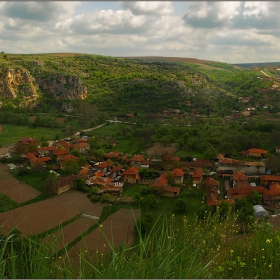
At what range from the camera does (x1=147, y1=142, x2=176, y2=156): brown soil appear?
20.5 meters

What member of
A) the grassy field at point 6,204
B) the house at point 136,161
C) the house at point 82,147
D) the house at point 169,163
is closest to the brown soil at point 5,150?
the house at point 82,147

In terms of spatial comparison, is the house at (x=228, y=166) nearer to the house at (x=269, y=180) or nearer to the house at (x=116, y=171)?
the house at (x=269, y=180)

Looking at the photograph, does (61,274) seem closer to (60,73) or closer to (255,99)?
(255,99)

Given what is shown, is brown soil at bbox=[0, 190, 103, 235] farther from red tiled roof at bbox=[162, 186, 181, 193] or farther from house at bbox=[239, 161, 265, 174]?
house at bbox=[239, 161, 265, 174]

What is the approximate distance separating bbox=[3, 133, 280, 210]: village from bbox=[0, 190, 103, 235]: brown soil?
0.86 meters

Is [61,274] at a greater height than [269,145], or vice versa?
[61,274]

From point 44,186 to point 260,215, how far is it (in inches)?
379

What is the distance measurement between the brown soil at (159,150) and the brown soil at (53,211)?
7696 mm

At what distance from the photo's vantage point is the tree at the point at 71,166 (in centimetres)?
1677

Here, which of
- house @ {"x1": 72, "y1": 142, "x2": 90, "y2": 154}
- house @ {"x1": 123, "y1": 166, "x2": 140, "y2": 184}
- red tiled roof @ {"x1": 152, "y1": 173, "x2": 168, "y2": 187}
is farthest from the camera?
house @ {"x1": 72, "y1": 142, "x2": 90, "y2": 154}

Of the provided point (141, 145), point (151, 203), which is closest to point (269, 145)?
point (141, 145)

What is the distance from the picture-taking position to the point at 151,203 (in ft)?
40.1

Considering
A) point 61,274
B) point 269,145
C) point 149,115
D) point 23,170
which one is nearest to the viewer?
point 61,274

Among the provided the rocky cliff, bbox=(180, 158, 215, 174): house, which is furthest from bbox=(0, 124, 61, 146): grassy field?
bbox=(180, 158, 215, 174): house
